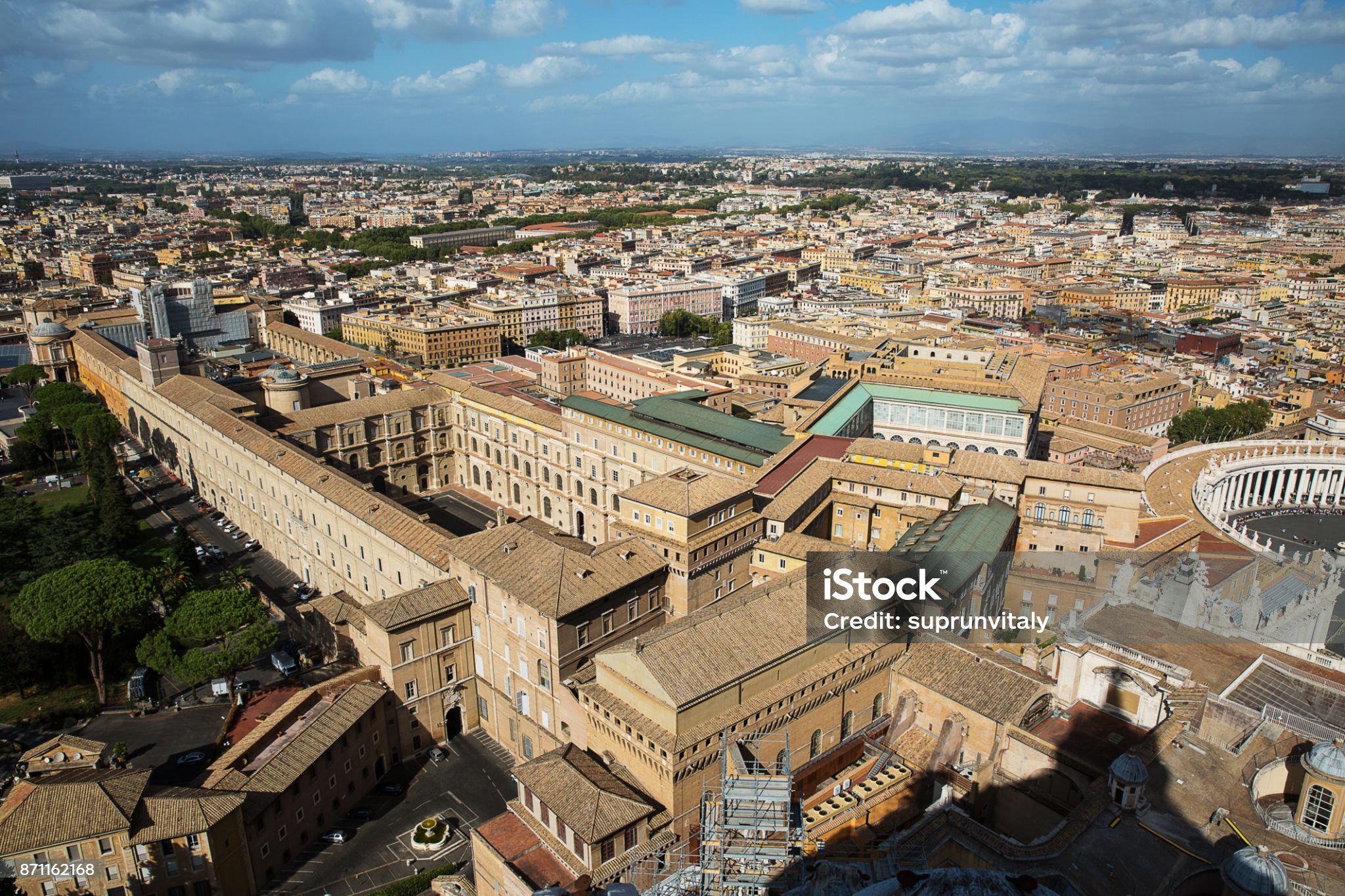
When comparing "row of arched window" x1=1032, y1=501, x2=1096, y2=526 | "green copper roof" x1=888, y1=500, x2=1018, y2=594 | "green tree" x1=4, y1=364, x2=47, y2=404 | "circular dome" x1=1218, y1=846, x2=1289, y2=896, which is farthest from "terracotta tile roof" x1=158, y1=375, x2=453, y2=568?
"row of arched window" x1=1032, y1=501, x2=1096, y2=526

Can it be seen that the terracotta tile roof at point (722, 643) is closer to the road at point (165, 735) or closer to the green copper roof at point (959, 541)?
the green copper roof at point (959, 541)

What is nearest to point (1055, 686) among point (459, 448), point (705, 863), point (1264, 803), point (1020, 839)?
point (1020, 839)

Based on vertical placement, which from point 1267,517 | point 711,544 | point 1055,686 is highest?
point 711,544

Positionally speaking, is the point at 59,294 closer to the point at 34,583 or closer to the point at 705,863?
the point at 34,583

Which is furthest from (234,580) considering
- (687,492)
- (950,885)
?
(950,885)

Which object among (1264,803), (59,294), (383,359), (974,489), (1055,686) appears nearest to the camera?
(1264,803)

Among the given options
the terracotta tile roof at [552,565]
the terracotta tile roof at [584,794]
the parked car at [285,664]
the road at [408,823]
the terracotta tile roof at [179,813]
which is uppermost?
the terracotta tile roof at [552,565]

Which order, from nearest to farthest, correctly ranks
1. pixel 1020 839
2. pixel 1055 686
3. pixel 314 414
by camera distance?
pixel 1020 839 < pixel 1055 686 < pixel 314 414

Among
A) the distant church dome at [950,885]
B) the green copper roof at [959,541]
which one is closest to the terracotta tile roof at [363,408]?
the green copper roof at [959,541]
